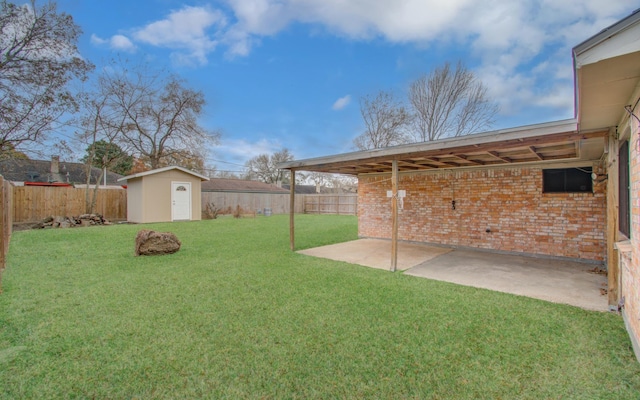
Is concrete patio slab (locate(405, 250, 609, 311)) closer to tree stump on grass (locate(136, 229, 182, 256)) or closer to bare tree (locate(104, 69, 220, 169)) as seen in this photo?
tree stump on grass (locate(136, 229, 182, 256))

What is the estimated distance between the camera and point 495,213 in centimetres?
707

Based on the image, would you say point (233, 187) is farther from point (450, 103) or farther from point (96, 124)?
point (450, 103)

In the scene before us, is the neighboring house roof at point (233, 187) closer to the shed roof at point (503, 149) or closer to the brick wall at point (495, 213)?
the brick wall at point (495, 213)

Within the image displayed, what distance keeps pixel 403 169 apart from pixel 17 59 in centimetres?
1450

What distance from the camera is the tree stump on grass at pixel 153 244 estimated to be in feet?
21.5

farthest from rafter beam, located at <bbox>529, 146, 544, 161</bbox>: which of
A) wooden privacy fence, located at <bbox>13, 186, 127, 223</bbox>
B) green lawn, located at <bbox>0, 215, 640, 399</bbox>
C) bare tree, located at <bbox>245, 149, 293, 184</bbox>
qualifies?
bare tree, located at <bbox>245, 149, 293, 184</bbox>

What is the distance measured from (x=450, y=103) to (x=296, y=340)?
1893 centimetres

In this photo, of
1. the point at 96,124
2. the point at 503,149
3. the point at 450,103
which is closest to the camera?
the point at 503,149

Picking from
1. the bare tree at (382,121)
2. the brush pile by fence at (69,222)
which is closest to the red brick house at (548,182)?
the brush pile by fence at (69,222)

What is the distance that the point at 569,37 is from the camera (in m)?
9.89

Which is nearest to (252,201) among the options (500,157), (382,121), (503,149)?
(382,121)

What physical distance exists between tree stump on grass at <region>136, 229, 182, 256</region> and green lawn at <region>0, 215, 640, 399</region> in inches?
62.5

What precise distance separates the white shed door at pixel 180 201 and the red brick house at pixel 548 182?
399 inches

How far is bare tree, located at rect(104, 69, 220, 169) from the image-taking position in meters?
17.4
